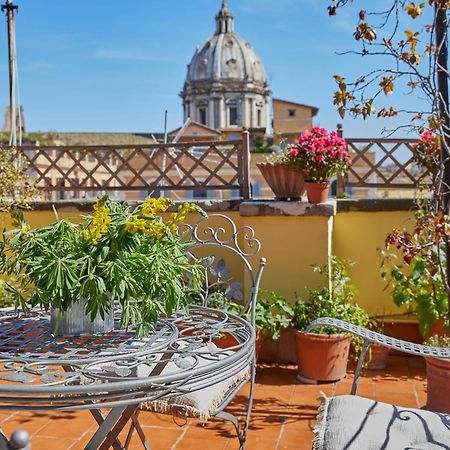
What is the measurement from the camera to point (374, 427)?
6.70ft

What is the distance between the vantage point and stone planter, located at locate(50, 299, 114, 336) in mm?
1934

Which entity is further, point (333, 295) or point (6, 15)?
point (6, 15)

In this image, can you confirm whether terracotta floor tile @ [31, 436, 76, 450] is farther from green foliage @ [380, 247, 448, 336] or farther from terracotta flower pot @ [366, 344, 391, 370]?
green foliage @ [380, 247, 448, 336]

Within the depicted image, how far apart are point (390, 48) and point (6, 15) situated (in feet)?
31.5

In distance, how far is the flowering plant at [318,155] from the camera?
419 centimetres

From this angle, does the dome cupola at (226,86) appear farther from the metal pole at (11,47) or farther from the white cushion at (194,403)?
the white cushion at (194,403)

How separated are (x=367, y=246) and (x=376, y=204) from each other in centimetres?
34

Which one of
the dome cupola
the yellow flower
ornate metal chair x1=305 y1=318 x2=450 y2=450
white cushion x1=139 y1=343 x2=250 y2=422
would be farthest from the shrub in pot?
the dome cupola

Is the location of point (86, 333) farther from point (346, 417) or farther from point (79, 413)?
point (79, 413)

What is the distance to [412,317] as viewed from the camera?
15.4 feet

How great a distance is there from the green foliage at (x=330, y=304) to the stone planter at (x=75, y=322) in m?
2.26

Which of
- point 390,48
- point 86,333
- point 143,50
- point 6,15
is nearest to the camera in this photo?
point 86,333

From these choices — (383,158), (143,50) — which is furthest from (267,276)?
(143,50)

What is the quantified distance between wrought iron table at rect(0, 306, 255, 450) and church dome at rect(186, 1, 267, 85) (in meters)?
69.0
